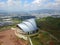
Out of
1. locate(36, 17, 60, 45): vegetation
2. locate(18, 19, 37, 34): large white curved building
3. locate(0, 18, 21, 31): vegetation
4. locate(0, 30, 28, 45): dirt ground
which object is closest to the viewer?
locate(0, 30, 28, 45): dirt ground

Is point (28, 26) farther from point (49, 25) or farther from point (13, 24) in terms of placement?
point (49, 25)

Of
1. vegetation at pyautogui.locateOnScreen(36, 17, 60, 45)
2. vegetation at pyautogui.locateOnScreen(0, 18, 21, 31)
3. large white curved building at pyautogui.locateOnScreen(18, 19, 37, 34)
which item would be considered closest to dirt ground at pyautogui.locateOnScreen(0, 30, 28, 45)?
vegetation at pyautogui.locateOnScreen(0, 18, 21, 31)

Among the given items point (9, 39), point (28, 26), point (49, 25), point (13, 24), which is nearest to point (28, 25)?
point (28, 26)

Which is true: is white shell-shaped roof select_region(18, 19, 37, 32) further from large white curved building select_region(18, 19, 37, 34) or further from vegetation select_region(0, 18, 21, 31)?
vegetation select_region(0, 18, 21, 31)

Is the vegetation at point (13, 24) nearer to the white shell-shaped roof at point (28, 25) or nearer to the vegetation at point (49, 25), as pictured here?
the white shell-shaped roof at point (28, 25)

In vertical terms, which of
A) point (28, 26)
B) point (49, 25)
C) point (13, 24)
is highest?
point (13, 24)

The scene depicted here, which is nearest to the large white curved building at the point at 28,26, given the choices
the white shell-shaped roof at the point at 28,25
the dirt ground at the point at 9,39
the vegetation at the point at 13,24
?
the white shell-shaped roof at the point at 28,25
